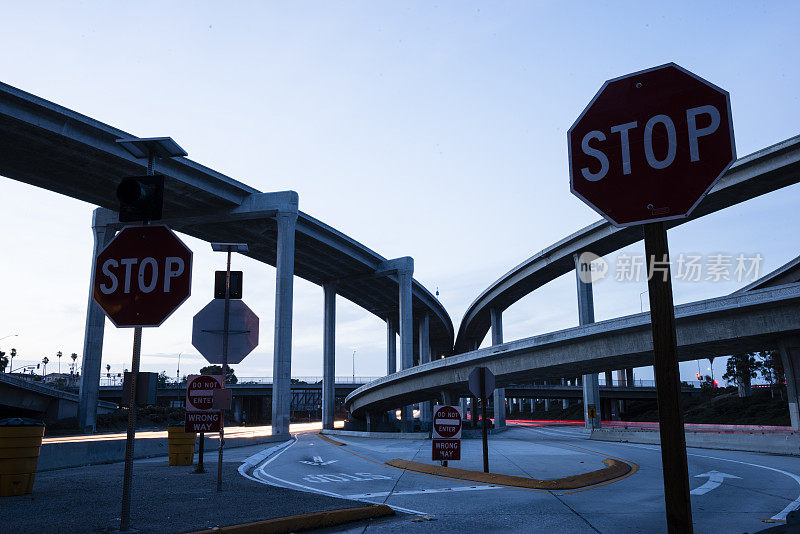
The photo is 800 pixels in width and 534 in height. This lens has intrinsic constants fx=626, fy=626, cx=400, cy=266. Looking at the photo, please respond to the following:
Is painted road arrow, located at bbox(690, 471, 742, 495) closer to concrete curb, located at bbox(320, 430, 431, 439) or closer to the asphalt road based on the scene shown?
the asphalt road

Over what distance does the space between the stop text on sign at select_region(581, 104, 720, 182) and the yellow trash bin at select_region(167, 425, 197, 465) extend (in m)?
16.6

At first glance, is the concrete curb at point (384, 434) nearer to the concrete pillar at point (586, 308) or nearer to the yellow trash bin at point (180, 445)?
the concrete pillar at point (586, 308)

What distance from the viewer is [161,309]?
20.9 ft

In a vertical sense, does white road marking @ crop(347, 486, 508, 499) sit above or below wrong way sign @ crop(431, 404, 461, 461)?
→ below

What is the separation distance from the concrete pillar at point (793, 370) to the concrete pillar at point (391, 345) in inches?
2560

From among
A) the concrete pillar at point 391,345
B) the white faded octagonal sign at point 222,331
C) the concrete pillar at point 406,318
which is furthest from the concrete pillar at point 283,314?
the concrete pillar at point 391,345

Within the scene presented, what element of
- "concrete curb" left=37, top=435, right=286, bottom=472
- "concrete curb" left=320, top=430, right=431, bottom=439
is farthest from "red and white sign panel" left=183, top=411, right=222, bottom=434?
"concrete curb" left=320, top=430, right=431, bottom=439

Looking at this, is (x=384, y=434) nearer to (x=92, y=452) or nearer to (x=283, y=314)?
(x=283, y=314)

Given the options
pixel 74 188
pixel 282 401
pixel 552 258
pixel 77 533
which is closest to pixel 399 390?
pixel 282 401

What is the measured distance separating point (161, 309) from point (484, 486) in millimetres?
8548

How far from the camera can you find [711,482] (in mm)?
13648

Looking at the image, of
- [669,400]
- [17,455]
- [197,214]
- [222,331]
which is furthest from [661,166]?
[197,214]

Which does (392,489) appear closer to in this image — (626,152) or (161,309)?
(161,309)

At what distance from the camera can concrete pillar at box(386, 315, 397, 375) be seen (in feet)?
322
